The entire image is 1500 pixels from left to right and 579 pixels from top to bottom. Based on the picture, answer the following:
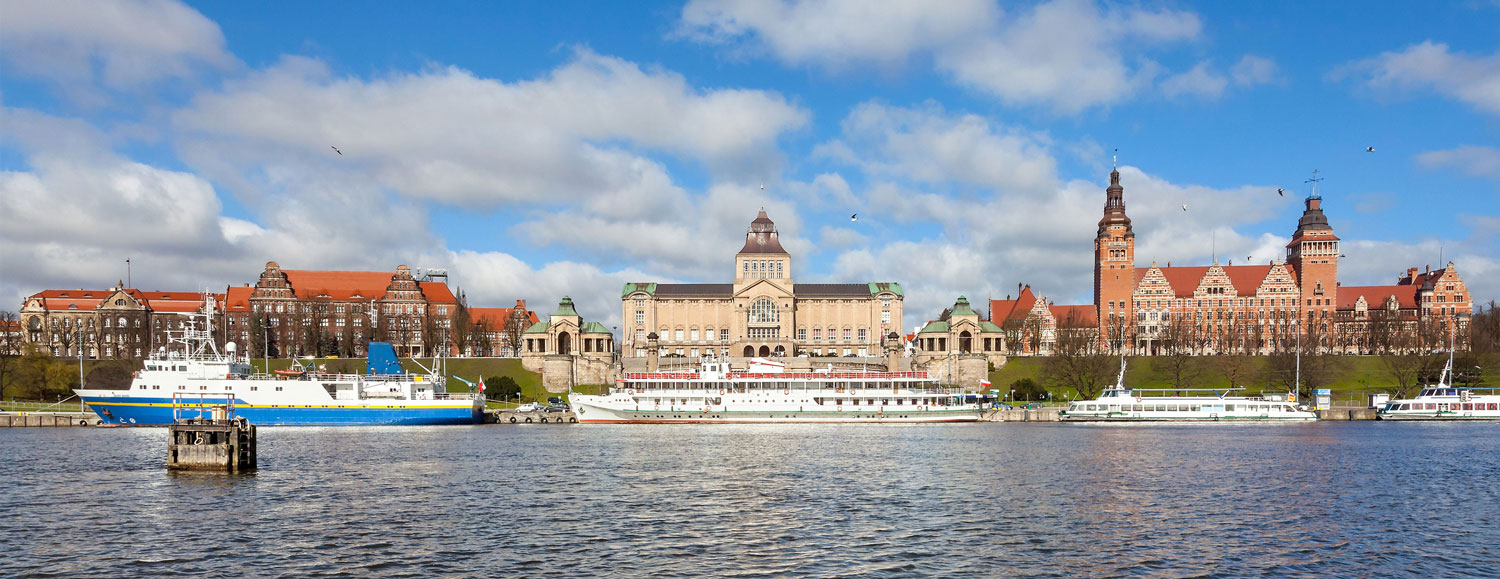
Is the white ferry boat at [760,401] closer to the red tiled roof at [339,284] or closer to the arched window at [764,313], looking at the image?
the arched window at [764,313]

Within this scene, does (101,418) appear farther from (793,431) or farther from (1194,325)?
(1194,325)

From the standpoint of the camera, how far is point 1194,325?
162 meters

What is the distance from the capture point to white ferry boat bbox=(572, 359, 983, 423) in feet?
336

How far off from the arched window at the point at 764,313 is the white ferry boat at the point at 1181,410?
226 feet

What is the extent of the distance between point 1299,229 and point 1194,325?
3443cm

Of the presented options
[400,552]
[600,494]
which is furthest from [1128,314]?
[400,552]

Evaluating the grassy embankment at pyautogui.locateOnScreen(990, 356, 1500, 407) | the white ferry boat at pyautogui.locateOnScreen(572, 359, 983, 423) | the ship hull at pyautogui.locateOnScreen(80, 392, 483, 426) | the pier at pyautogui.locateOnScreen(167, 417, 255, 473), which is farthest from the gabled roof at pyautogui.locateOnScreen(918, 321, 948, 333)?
the pier at pyautogui.locateOnScreen(167, 417, 255, 473)

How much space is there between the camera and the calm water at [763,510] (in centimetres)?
3219

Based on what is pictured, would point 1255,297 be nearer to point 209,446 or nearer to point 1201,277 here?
point 1201,277

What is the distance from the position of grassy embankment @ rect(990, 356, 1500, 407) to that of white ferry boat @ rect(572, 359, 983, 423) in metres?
33.9

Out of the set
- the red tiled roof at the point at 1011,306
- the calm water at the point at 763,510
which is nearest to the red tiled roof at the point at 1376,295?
the red tiled roof at the point at 1011,306

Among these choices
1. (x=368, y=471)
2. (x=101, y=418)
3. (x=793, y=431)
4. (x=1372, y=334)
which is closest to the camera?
(x=368, y=471)

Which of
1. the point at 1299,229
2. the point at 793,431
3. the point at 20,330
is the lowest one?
the point at 793,431

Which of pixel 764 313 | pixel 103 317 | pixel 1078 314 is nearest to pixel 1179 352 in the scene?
pixel 1078 314
